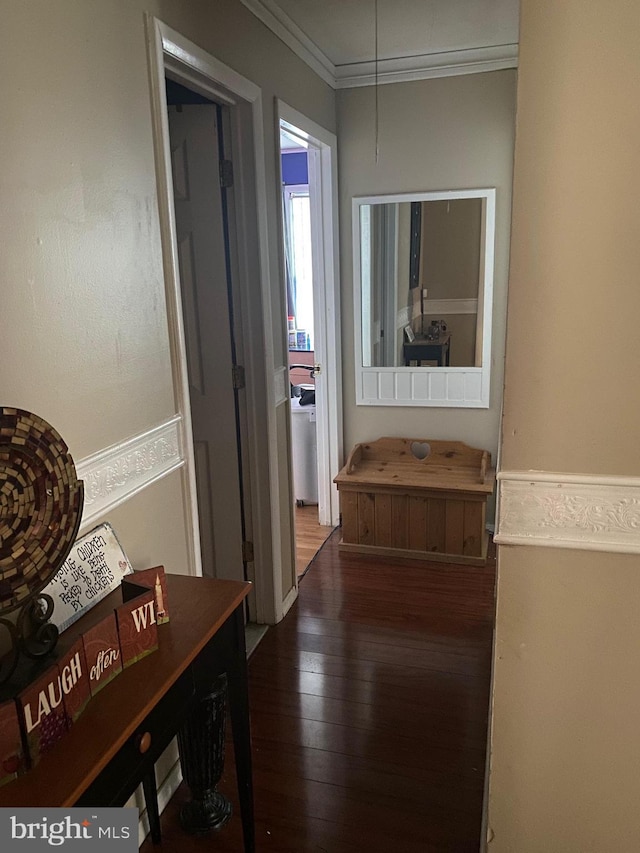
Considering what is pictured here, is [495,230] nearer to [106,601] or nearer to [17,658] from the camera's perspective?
[106,601]

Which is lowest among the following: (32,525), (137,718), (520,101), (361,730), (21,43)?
(361,730)

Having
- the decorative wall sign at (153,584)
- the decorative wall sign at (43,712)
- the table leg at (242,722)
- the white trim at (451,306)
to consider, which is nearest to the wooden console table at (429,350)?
the white trim at (451,306)

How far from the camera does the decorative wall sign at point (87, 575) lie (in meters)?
1.25

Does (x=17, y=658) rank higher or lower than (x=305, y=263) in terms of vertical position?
lower

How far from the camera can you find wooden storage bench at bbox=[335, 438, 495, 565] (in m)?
A: 3.22

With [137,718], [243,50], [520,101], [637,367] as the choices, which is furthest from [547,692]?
[243,50]

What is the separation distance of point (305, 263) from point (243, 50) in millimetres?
2701

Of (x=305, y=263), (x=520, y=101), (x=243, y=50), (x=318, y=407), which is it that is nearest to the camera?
(x=520, y=101)

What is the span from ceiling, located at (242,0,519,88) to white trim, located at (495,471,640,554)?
1.98m

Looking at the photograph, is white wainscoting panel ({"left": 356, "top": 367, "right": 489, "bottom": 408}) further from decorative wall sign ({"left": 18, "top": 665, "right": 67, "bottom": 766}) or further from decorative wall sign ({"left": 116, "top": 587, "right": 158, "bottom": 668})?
decorative wall sign ({"left": 18, "top": 665, "right": 67, "bottom": 766})

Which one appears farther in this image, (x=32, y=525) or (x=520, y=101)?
(x=520, y=101)

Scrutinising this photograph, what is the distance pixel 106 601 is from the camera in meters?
1.34

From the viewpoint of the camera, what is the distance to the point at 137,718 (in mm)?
1043

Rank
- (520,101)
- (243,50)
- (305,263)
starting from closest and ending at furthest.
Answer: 1. (520,101)
2. (243,50)
3. (305,263)
